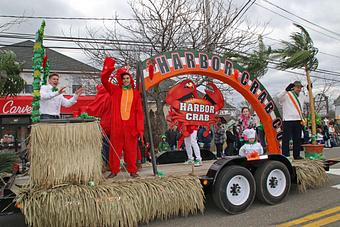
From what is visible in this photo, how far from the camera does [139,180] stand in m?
4.52

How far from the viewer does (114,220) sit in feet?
13.2

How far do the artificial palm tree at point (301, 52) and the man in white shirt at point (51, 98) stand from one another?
4385mm

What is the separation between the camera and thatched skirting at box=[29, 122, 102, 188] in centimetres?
388

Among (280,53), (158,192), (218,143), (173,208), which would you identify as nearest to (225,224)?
(173,208)

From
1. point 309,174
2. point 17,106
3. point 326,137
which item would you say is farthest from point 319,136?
point 17,106

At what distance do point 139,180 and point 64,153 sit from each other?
111cm

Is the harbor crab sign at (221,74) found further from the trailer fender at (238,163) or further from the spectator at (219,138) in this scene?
the spectator at (219,138)

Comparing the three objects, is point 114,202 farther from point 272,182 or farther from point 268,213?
point 272,182

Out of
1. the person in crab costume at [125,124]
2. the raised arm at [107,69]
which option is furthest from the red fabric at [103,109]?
the raised arm at [107,69]

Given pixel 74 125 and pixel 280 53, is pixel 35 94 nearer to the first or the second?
pixel 74 125

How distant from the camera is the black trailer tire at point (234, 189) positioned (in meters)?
4.73

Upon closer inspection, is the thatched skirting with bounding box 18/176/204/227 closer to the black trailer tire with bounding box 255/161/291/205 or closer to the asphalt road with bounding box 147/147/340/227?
the asphalt road with bounding box 147/147/340/227

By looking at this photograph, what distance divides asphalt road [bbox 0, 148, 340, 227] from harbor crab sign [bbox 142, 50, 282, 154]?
4.87ft

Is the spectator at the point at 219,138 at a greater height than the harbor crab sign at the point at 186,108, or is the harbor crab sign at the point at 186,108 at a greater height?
the harbor crab sign at the point at 186,108
